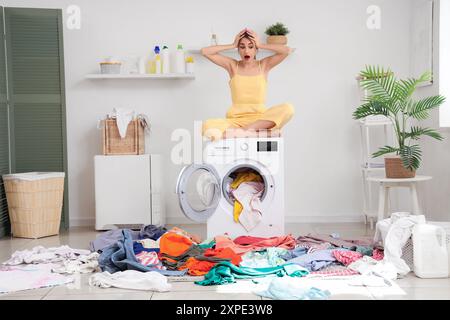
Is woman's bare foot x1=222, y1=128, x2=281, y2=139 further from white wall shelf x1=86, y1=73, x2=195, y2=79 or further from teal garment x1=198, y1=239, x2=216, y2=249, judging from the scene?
white wall shelf x1=86, y1=73, x2=195, y2=79

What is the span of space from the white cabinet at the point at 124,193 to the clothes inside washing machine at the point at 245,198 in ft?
3.09

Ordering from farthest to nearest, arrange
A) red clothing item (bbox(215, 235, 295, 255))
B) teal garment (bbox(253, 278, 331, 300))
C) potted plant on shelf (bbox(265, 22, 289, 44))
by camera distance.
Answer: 1. potted plant on shelf (bbox(265, 22, 289, 44))
2. red clothing item (bbox(215, 235, 295, 255))
3. teal garment (bbox(253, 278, 331, 300))

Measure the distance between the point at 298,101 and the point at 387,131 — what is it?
0.81 meters

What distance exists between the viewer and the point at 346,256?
11.7 feet

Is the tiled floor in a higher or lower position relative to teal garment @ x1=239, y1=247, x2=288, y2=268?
lower

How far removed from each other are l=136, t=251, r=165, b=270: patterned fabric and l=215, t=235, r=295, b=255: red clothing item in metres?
0.44

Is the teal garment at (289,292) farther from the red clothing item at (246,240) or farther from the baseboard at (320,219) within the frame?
the baseboard at (320,219)

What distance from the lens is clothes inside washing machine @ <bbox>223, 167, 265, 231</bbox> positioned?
4.25 m

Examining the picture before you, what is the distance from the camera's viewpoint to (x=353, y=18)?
17.4 ft

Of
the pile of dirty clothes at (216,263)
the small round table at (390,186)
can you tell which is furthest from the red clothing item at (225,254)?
the small round table at (390,186)

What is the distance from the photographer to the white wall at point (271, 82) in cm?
532

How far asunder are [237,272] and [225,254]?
0.73ft

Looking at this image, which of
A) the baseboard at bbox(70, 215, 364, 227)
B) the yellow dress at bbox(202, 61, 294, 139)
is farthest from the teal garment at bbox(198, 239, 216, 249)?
the baseboard at bbox(70, 215, 364, 227)

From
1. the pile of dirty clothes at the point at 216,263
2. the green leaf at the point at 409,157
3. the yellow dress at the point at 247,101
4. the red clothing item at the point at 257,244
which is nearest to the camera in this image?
the pile of dirty clothes at the point at 216,263
